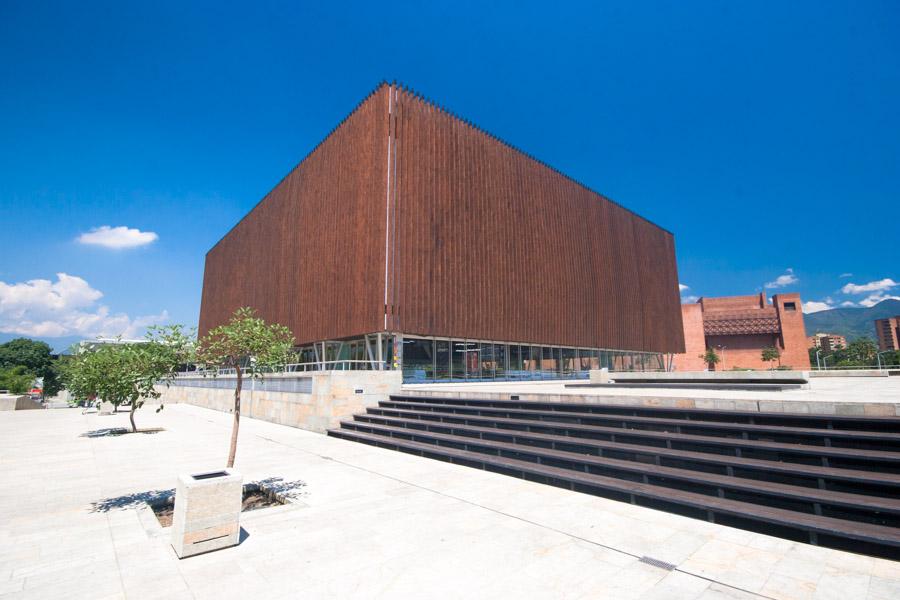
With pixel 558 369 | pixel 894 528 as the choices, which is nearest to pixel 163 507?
pixel 894 528

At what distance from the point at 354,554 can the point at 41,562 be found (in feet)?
11.7

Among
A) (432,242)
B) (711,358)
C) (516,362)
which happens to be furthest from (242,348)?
(711,358)

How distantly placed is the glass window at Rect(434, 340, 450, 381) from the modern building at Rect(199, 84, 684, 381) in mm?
101

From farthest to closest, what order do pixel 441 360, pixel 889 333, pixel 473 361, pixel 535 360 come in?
1. pixel 889 333
2. pixel 535 360
3. pixel 473 361
4. pixel 441 360

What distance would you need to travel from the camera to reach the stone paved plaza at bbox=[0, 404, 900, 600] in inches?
157

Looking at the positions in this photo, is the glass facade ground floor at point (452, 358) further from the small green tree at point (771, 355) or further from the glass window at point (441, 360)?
the small green tree at point (771, 355)

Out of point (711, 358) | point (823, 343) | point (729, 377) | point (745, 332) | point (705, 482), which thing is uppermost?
point (745, 332)

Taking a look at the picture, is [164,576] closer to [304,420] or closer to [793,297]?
[304,420]

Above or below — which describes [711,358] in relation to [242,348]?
below

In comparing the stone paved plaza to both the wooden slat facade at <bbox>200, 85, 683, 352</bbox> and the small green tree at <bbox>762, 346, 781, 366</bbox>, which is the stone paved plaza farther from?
the small green tree at <bbox>762, 346, 781, 366</bbox>

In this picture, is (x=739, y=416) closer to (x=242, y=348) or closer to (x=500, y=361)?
(x=242, y=348)

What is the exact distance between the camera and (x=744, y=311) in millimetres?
76375

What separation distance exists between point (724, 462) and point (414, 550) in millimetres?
4767

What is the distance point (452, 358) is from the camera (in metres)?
28.5
